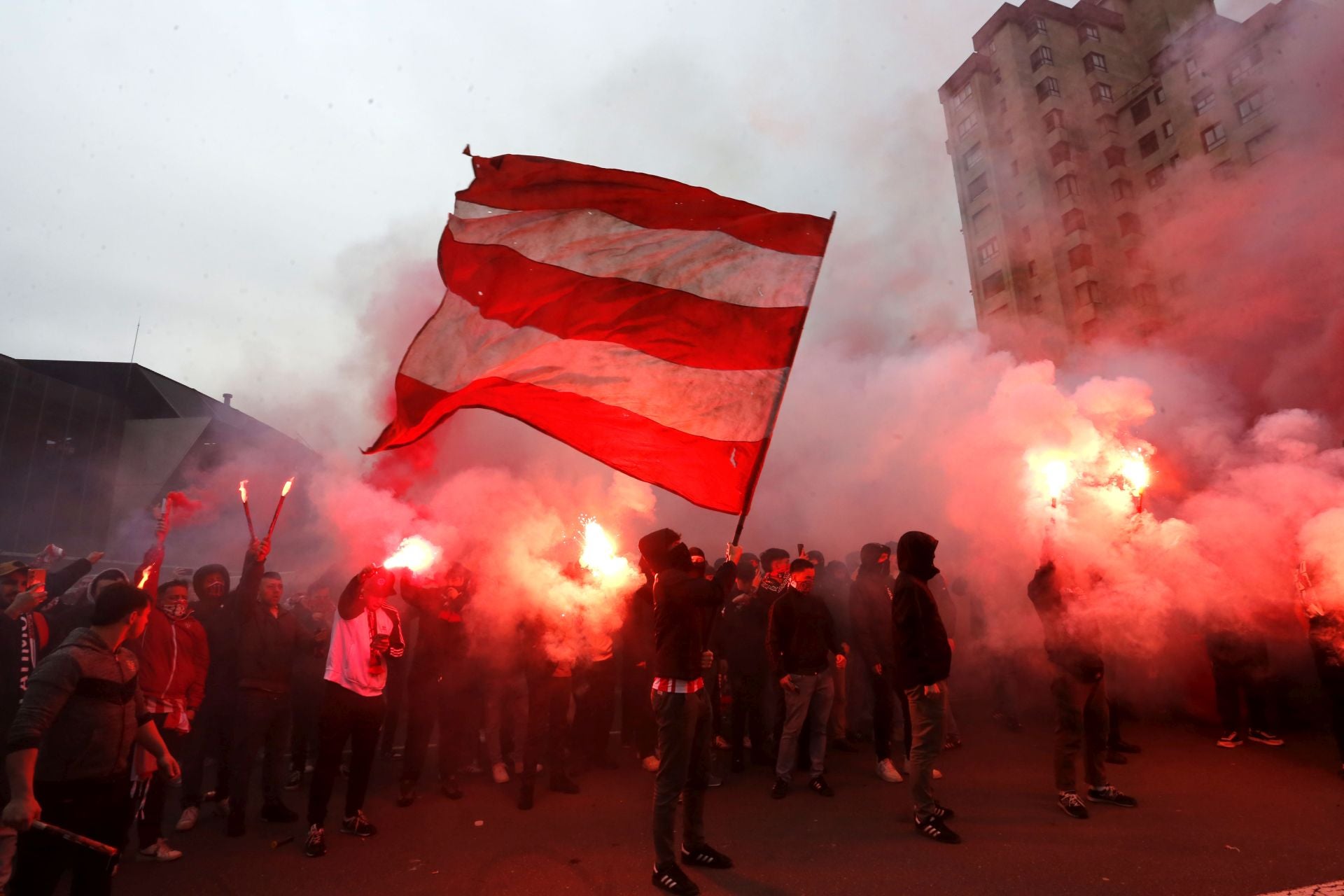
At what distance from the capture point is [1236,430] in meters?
8.06

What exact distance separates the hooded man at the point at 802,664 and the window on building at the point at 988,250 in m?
27.6

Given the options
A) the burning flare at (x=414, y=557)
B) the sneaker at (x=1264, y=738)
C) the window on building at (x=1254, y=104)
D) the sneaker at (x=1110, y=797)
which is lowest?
the sneaker at (x=1110, y=797)

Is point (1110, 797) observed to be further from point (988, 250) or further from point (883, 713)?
point (988, 250)

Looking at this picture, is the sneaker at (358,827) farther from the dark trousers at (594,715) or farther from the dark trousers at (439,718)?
the dark trousers at (594,715)

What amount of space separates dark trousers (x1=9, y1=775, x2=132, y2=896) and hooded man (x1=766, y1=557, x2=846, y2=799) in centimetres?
391

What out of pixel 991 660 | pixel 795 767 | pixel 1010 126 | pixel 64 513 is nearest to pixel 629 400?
pixel 795 767

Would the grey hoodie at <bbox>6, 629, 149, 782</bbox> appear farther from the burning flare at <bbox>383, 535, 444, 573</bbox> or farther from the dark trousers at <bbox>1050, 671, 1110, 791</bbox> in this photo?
the dark trousers at <bbox>1050, 671, 1110, 791</bbox>

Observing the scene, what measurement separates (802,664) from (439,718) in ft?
9.33

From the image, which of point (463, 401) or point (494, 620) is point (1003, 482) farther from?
point (463, 401)

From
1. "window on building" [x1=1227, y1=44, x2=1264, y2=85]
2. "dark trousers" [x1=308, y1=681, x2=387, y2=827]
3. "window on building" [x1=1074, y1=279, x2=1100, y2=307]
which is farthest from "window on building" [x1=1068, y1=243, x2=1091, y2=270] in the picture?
"dark trousers" [x1=308, y1=681, x2=387, y2=827]

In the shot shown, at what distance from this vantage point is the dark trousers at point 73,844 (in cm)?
269

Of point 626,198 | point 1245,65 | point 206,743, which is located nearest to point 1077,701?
point 626,198

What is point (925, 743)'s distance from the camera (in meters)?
4.30

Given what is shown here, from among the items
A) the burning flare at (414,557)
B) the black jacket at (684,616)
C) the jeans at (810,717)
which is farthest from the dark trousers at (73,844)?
the jeans at (810,717)
